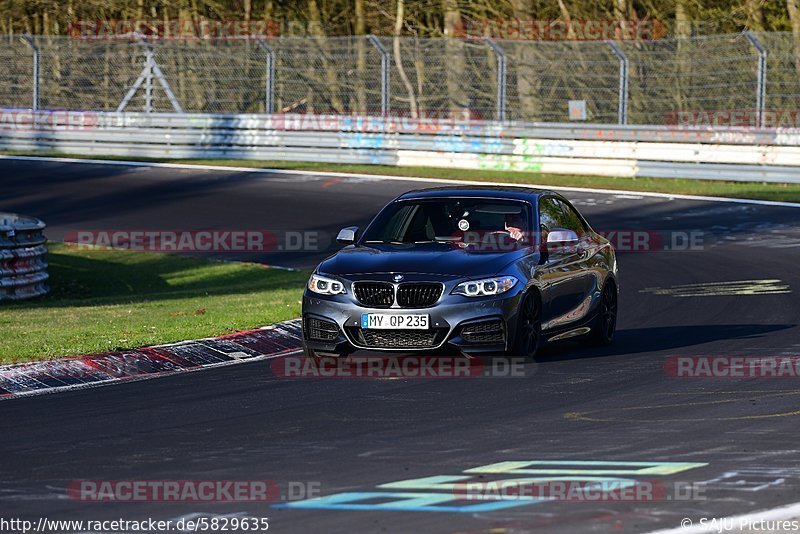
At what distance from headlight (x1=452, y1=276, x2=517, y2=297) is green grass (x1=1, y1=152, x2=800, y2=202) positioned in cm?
1619

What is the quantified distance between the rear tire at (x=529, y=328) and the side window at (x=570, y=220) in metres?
1.36

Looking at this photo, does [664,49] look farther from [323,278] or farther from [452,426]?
[452,426]

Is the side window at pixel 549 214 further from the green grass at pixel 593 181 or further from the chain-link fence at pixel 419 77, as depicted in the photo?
the chain-link fence at pixel 419 77

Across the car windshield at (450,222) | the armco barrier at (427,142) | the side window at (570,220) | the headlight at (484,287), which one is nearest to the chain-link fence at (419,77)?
the armco barrier at (427,142)

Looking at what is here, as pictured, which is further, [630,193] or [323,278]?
[630,193]

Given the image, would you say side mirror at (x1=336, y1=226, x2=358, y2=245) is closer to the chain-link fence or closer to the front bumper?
the front bumper

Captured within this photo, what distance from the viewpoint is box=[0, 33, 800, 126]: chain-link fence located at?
29.5 m

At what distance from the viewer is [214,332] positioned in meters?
13.1

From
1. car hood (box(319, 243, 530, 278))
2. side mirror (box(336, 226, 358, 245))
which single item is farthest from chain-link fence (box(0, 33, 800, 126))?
car hood (box(319, 243, 530, 278))

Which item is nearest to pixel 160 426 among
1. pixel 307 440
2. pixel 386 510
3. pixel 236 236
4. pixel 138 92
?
pixel 307 440

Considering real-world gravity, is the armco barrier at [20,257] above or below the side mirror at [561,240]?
below

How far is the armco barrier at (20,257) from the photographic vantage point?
58.0 feet

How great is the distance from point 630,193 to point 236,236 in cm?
798

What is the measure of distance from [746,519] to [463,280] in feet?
16.0
